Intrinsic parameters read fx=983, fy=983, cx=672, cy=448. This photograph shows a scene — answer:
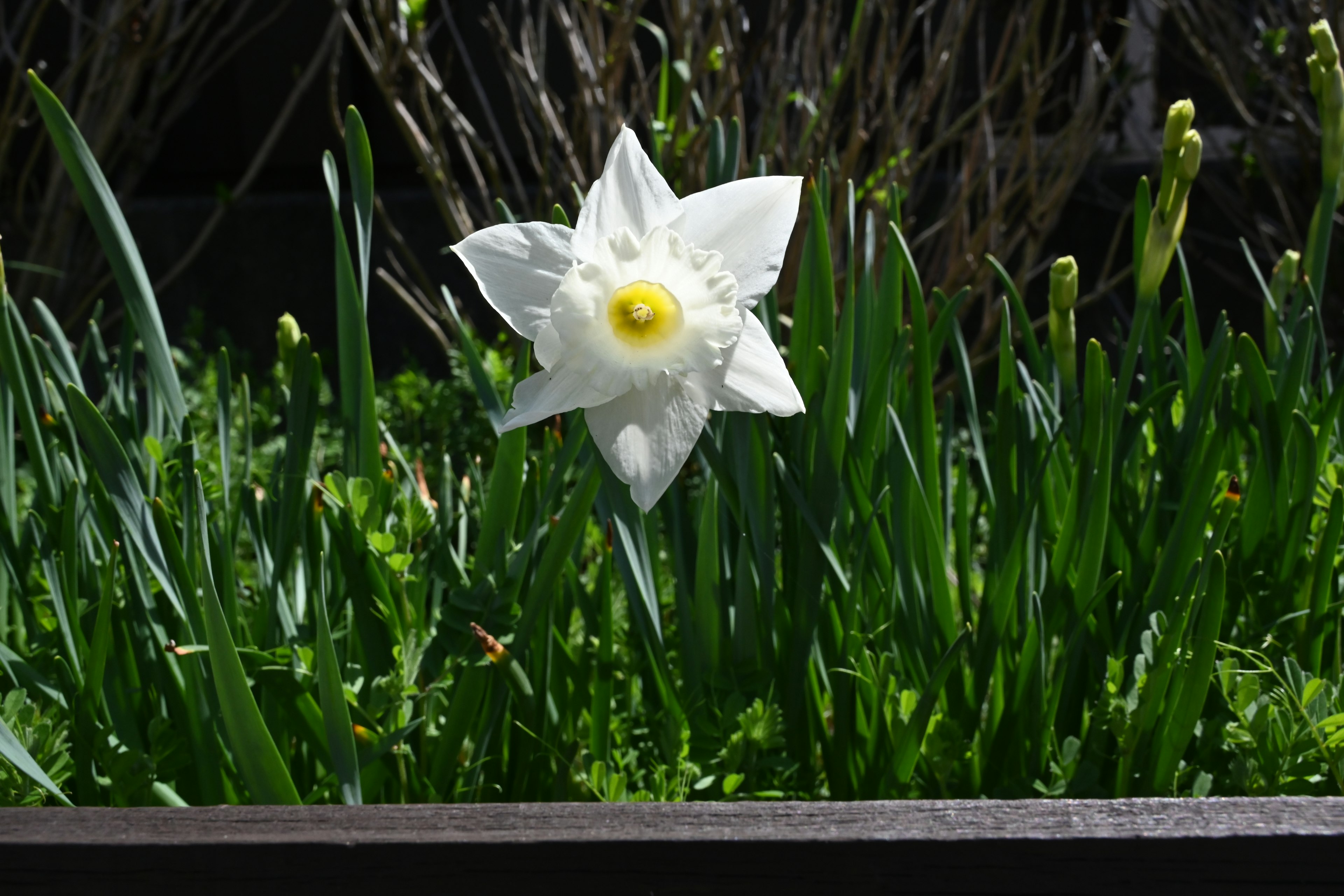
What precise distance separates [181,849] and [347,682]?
0.77ft

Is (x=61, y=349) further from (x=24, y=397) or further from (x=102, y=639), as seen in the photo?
(x=102, y=639)

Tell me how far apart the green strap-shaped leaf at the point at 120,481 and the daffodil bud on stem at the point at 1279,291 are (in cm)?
107

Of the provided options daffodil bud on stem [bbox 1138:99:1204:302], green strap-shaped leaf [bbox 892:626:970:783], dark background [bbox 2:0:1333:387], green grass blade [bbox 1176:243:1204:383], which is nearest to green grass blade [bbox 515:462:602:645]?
green strap-shaped leaf [bbox 892:626:970:783]

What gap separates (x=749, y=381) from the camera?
2.05 feet

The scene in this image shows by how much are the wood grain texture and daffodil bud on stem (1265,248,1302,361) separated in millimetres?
633

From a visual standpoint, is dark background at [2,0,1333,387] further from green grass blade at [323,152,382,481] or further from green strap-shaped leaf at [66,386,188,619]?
green strap-shaped leaf at [66,386,188,619]

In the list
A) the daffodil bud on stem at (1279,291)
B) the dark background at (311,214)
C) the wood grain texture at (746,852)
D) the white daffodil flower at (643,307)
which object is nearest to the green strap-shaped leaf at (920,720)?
the wood grain texture at (746,852)

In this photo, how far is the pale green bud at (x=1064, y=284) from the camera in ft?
2.74

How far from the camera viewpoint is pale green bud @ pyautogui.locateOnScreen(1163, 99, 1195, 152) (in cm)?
80

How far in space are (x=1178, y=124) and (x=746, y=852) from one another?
66 cm

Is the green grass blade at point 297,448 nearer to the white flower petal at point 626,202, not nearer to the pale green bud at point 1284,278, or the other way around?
the white flower petal at point 626,202

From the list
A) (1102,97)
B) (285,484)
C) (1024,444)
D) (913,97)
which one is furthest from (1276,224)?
(285,484)

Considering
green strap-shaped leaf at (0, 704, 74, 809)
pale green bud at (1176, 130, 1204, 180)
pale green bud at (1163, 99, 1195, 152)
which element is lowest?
green strap-shaped leaf at (0, 704, 74, 809)

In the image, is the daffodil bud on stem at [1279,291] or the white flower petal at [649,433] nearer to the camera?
the white flower petal at [649,433]
